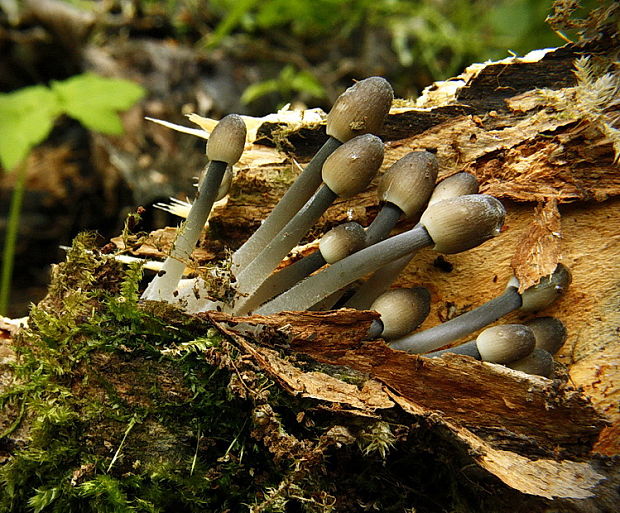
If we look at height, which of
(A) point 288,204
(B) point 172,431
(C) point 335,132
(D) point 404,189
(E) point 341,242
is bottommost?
(B) point 172,431

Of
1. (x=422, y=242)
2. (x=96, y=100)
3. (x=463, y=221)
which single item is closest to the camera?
(x=463, y=221)

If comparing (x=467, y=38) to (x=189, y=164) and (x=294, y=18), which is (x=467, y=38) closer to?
(x=294, y=18)

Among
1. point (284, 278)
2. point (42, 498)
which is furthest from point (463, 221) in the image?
point (42, 498)

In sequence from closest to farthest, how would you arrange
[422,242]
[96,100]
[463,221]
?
[463,221] → [422,242] → [96,100]

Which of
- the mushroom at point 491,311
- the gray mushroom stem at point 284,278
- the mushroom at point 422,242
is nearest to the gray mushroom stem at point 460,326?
the mushroom at point 491,311

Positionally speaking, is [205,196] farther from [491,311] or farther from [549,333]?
[549,333]
